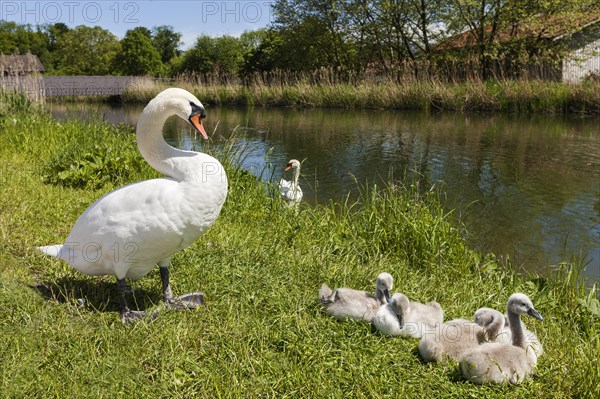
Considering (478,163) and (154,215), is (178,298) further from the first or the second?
(478,163)

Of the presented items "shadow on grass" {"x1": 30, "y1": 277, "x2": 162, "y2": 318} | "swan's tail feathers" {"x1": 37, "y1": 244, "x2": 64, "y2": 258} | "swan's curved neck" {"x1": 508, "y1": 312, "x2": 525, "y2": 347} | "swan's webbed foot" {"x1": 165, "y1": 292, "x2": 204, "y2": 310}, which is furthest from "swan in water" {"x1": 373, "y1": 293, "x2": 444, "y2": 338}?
"swan's tail feathers" {"x1": 37, "y1": 244, "x2": 64, "y2": 258}

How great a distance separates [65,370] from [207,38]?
2104 inches

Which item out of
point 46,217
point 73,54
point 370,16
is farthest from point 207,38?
point 46,217

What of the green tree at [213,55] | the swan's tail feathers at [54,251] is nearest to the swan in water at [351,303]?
the swan's tail feathers at [54,251]

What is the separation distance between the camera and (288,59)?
4038cm

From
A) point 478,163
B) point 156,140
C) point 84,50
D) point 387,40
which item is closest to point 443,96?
point 478,163

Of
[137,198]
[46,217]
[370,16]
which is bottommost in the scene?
[46,217]

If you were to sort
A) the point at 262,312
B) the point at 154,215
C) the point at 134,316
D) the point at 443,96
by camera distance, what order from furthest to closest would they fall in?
the point at 443,96
the point at 262,312
the point at 134,316
the point at 154,215

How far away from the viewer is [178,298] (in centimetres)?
371

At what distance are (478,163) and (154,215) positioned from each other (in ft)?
34.1

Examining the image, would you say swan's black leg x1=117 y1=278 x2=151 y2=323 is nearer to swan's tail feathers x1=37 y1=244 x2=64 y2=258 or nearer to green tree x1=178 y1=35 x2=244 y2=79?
swan's tail feathers x1=37 y1=244 x2=64 y2=258

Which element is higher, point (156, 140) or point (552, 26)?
point (552, 26)

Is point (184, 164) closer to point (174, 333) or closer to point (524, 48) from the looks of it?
point (174, 333)

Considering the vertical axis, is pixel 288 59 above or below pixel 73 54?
below
